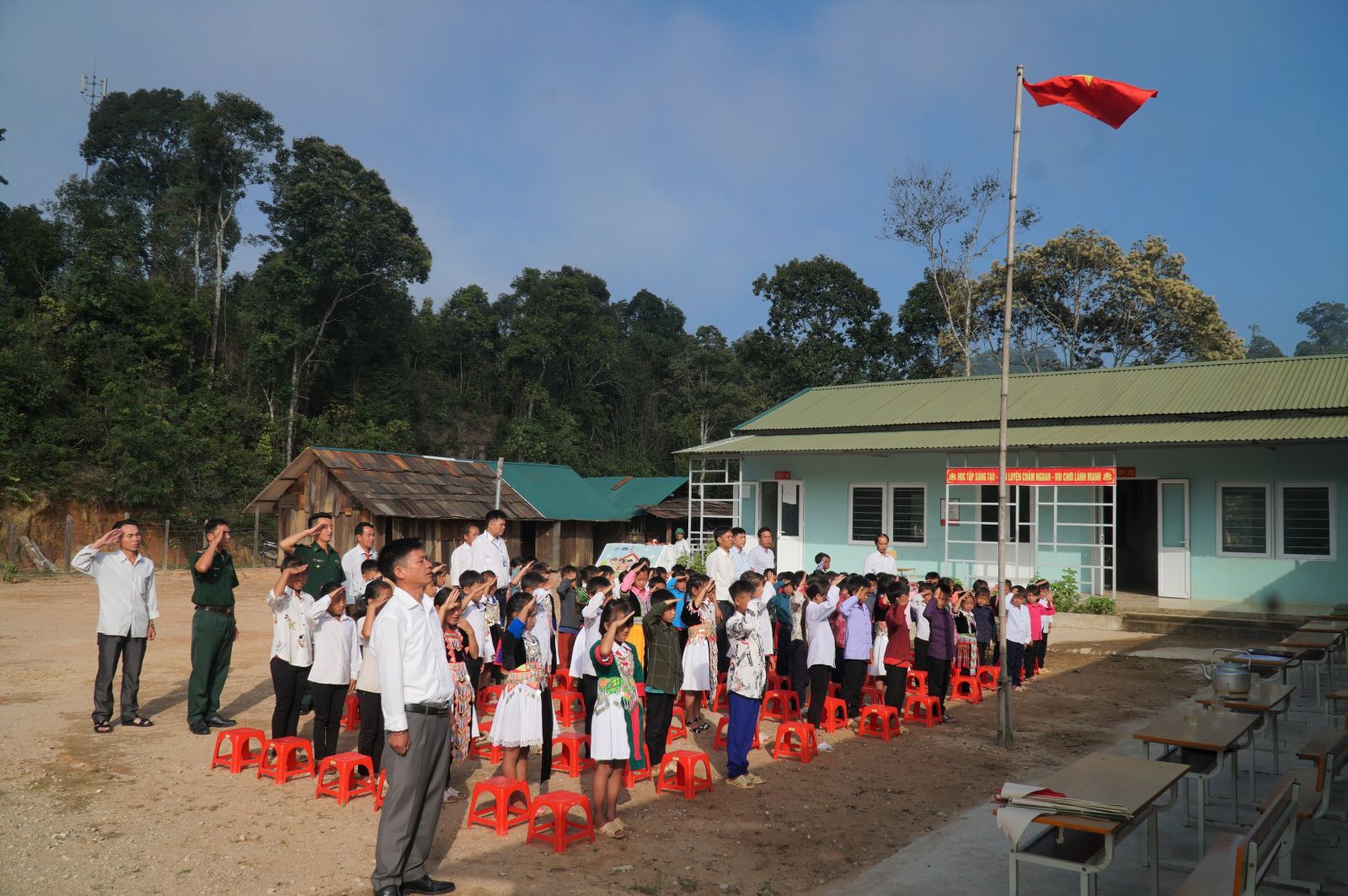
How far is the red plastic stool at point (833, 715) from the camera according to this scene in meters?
8.84

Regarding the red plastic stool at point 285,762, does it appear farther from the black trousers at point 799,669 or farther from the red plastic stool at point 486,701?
the black trousers at point 799,669

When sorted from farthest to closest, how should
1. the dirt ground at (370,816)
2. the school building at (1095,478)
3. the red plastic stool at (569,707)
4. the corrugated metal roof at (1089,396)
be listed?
the corrugated metal roof at (1089,396)
the school building at (1095,478)
the red plastic stool at (569,707)
the dirt ground at (370,816)

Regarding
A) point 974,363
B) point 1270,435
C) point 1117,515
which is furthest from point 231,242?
point 1270,435

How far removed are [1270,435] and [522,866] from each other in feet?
47.0

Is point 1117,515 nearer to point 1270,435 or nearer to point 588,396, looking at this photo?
point 1270,435

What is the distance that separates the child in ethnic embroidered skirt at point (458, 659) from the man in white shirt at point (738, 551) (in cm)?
482

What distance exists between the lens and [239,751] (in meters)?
6.94

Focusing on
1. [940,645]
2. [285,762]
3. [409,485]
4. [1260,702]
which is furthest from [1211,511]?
[409,485]

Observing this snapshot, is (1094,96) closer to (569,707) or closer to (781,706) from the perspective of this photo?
(781,706)

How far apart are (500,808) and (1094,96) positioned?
8.43m

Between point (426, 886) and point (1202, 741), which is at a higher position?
point (1202, 741)

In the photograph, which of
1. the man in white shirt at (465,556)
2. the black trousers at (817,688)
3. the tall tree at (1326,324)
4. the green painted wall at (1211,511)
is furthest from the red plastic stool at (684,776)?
the tall tree at (1326,324)

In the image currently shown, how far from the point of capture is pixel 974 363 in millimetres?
35906

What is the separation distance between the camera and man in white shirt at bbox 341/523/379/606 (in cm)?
833
